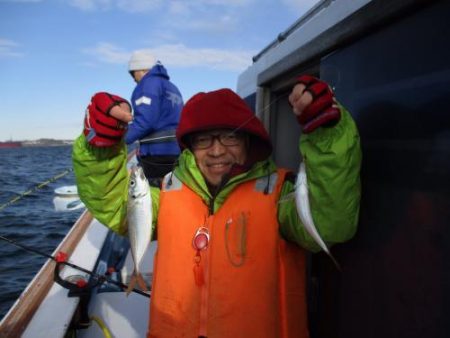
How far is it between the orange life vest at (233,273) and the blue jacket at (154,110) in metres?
2.63

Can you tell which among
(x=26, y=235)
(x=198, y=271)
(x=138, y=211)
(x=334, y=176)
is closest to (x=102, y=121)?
(x=138, y=211)

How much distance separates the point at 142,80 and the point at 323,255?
336 cm

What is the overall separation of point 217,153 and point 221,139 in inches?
4.1

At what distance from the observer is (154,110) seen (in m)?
4.83

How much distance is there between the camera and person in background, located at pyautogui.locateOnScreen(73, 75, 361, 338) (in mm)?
2178

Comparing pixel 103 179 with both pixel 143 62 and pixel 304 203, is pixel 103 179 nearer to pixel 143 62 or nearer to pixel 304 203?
pixel 304 203

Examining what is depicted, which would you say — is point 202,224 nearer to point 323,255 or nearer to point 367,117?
point 323,255

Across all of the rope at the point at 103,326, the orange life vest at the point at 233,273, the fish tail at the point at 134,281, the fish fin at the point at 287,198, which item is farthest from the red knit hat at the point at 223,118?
the rope at the point at 103,326

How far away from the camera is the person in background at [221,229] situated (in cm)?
218

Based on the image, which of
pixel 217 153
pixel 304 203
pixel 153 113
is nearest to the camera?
pixel 304 203

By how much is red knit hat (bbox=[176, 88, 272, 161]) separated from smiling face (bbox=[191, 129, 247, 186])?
0.28 feet

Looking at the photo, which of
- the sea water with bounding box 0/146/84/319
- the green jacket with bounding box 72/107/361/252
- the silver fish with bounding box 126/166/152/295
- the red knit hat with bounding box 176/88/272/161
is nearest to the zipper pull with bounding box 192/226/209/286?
the green jacket with bounding box 72/107/361/252

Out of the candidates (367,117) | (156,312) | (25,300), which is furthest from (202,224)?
(25,300)

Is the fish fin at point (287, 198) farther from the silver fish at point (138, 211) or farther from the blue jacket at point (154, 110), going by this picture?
the blue jacket at point (154, 110)
